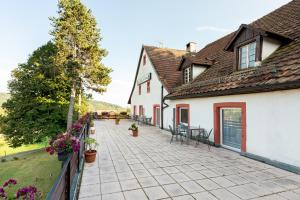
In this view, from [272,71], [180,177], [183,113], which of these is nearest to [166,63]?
[183,113]

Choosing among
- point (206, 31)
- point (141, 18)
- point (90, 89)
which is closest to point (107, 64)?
point (90, 89)

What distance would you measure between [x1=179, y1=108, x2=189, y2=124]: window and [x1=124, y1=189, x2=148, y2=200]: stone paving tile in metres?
7.88

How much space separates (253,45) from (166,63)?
956 centimetres

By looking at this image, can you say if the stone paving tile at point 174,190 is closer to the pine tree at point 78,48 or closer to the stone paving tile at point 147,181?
the stone paving tile at point 147,181

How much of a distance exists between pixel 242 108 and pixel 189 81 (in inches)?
224

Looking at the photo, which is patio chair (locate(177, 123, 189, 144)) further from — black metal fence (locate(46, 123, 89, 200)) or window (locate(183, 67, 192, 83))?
black metal fence (locate(46, 123, 89, 200))

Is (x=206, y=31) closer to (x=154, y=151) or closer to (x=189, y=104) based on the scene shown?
(x=189, y=104)

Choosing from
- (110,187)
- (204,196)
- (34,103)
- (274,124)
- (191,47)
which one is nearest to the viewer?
(204,196)

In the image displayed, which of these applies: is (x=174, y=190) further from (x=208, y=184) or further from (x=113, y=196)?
(x=113, y=196)

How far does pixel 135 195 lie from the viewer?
3.75 metres

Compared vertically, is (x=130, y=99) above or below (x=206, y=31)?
below

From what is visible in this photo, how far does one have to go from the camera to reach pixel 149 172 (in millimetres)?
5098

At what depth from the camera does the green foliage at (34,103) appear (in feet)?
57.5

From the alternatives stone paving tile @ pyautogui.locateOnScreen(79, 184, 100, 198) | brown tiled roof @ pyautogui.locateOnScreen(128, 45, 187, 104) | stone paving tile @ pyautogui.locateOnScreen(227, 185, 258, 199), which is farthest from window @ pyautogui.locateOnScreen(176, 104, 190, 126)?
stone paving tile @ pyautogui.locateOnScreen(79, 184, 100, 198)
